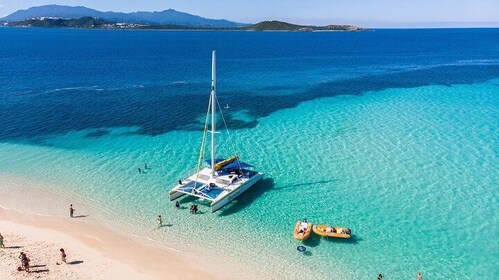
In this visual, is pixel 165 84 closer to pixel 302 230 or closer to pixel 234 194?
pixel 234 194

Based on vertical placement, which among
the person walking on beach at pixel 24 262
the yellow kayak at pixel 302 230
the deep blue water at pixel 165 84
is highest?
the deep blue water at pixel 165 84

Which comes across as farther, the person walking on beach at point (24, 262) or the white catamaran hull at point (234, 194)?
the white catamaran hull at point (234, 194)

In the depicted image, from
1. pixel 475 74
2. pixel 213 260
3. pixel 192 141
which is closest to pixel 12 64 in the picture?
pixel 192 141

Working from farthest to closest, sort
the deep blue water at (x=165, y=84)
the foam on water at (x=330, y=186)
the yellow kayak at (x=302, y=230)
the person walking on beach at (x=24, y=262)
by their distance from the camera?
the deep blue water at (x=165, y=84), the yellow kayak at (x=302, y=230), the foam on water at (x=330, y=186), the person walking on beach at (x=24, y=262)

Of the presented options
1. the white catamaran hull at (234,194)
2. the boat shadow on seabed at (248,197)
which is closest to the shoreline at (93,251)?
the white catamaran hull at (234,194)

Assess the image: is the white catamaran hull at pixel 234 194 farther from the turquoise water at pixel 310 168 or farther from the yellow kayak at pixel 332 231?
the yellow kayak at pixel 332 231

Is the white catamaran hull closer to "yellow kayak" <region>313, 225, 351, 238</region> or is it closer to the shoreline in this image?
the shoreline

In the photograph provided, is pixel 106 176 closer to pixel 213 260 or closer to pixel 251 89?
pixel 213 260
